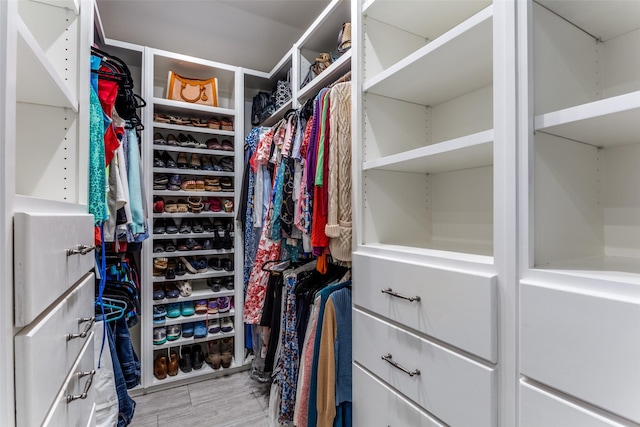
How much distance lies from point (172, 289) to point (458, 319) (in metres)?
2.09

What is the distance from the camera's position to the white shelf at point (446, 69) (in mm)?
875

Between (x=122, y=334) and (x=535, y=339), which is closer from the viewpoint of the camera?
(x=535, y=339)

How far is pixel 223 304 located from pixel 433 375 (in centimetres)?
188

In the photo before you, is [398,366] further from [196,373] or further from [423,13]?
[196,373]

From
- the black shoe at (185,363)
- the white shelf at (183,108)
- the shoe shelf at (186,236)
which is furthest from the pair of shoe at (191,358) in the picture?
the white shelf at (183,108)

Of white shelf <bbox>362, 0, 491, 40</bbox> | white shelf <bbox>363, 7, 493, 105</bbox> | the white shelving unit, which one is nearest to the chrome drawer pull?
the white shelving unit

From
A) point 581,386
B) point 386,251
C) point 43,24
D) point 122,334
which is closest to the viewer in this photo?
point 581,386

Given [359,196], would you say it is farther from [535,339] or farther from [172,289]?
[172,289]

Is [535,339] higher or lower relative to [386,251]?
lower

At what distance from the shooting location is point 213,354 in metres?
2.35

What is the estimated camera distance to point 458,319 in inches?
32.8

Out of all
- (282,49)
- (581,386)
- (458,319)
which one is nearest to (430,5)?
(458,319)

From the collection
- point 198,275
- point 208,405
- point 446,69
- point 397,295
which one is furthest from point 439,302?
point 198,275

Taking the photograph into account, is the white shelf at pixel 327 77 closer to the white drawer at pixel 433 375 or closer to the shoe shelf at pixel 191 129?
the shoe shelf at pixel 191 129
